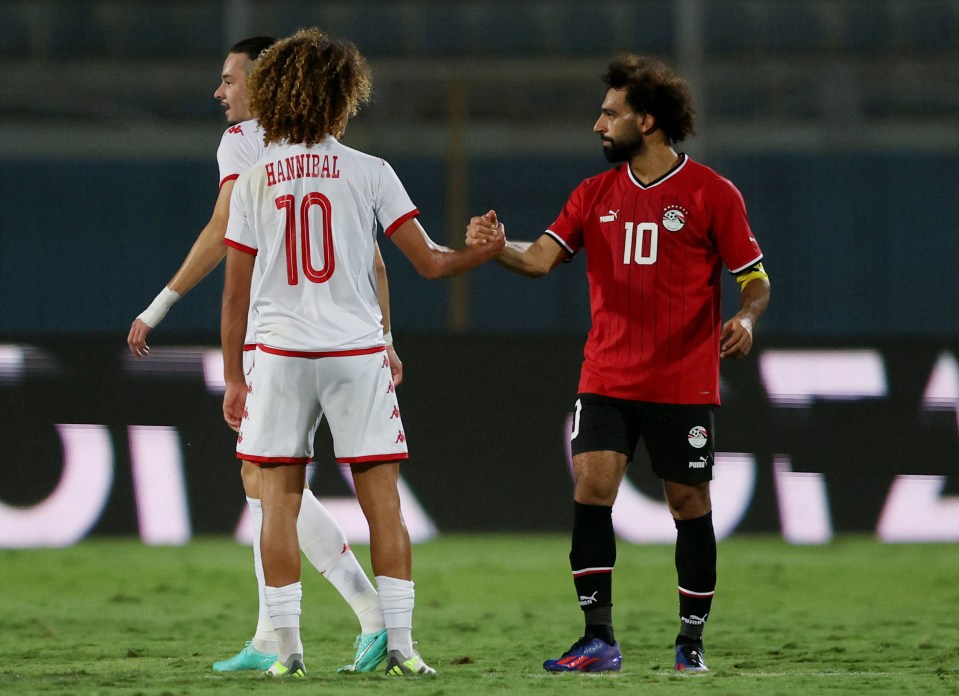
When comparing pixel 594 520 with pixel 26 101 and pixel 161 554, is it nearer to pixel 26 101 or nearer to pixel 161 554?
pixel 161 554

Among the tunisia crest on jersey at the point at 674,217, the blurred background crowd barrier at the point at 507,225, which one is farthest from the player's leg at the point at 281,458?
the blurred background crowd barrier at the point at 507,225

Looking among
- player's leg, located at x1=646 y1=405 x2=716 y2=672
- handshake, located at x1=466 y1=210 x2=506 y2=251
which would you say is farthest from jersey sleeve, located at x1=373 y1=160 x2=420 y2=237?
player's leg, located at x1=646 y1=405 x2=716 y2=672

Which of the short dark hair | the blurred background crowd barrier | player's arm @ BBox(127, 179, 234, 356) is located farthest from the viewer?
the blurred background crowd barrier

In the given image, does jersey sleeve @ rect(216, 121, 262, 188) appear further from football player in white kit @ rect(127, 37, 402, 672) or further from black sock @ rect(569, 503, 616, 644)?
black sock @ rect(569, 503, 616, 644)

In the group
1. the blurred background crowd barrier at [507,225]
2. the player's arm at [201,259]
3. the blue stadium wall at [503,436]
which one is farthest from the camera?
the blurred background crowd barrier at [507,225]

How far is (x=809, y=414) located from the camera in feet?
27.8

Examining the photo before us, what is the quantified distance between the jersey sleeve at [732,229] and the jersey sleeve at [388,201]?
106 cm

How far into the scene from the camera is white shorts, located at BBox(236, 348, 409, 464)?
4.08 metres

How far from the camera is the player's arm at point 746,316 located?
440 centimetres

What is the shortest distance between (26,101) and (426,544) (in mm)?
10802

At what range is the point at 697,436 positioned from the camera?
4.61m

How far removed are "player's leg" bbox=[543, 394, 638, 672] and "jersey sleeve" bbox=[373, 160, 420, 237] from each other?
3.17 ft

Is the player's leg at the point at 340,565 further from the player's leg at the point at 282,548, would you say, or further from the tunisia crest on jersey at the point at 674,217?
the tunisia crest on jersey at the point at 674,217

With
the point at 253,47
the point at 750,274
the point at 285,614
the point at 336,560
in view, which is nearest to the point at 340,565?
the point at 336,560
